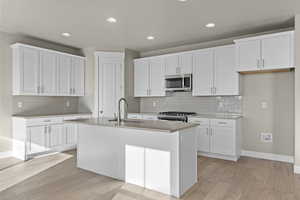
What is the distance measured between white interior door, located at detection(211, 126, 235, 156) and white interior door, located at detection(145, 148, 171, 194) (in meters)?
1.93

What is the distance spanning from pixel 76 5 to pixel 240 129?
3975mm

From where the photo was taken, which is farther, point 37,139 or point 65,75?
point 65,75

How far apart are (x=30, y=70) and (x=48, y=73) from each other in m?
0.40

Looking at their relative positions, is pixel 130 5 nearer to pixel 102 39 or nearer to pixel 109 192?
pixel 102 39

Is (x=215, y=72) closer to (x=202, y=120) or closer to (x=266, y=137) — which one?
(x=202, y=120)

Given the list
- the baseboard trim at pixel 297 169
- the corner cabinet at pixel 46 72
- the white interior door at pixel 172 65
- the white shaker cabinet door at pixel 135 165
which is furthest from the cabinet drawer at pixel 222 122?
the corner cabinet at pixel 46 72

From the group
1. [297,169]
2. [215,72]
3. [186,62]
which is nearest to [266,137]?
[297,169]

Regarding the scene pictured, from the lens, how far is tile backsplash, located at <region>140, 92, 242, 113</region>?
14.6ft

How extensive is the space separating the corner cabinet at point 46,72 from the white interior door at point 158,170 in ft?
10.6

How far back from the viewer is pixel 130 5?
2.98m

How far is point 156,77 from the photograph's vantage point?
5270mm

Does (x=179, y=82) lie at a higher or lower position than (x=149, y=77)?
lower

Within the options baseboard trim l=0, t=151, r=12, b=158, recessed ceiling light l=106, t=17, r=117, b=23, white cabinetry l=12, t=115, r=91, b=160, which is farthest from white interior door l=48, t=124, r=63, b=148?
recessed ceiling light l=106, t=17, r=117, b=23

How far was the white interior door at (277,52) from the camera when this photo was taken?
346 centimetres
